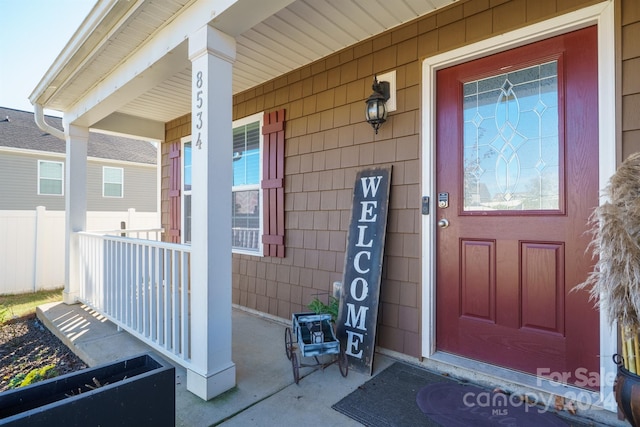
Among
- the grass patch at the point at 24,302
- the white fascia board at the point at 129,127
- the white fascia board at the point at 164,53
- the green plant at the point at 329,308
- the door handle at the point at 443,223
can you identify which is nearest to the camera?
the white fascia board at the point at 164,53

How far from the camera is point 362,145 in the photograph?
2.71 meters

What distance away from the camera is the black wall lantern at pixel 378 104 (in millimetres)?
2494

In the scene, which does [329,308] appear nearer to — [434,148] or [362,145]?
[362,145]

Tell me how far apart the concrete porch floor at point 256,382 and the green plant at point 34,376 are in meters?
0.20

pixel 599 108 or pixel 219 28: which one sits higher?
pixel 219 28

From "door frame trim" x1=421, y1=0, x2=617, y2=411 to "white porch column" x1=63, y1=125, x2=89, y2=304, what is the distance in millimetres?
3929

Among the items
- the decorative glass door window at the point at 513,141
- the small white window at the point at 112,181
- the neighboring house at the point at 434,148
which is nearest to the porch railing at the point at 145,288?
the neighboring house at the point at 434,148

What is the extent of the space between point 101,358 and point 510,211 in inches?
123

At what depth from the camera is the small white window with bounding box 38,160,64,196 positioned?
931 centimetres

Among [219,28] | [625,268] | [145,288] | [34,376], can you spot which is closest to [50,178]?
[34,376]

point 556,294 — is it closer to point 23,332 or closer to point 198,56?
point 198,56

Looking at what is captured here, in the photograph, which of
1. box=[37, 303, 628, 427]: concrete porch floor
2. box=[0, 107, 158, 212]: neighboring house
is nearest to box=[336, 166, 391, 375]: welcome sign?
box=[37, 303, 628, 427]: concrete porch floor

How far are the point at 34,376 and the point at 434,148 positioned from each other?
10.8 ft

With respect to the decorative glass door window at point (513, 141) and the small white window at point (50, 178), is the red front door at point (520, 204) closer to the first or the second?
the decorative glass door window at point (513, 141)
